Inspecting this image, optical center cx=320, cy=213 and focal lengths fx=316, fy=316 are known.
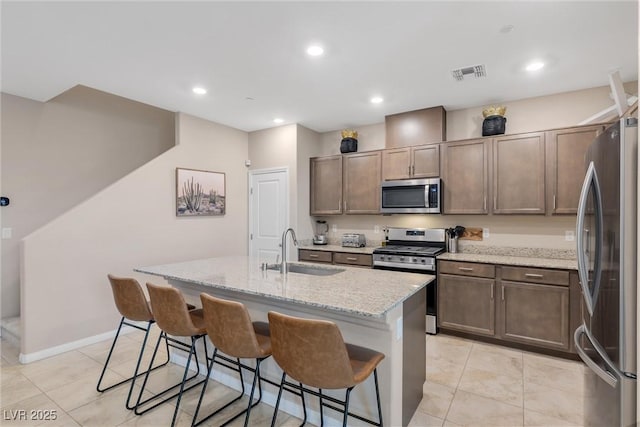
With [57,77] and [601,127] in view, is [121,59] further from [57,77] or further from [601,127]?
[601,127]

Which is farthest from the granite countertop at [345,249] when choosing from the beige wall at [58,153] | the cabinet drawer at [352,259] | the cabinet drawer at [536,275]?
the beige wall at [58,153]

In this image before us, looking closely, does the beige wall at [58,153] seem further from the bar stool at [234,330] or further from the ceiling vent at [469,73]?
the ceiling vent at [469,73]

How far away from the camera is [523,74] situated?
3.07 metres

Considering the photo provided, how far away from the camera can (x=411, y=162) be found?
13.6 ft

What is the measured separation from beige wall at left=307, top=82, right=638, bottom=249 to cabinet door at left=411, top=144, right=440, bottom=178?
1.40ft

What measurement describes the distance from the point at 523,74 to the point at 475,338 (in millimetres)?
2771

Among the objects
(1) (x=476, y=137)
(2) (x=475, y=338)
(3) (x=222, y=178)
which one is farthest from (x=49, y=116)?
(2) (x=475, y=338)

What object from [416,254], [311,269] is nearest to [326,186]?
[416,254]

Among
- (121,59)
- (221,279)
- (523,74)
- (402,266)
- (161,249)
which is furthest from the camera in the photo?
(161,249)

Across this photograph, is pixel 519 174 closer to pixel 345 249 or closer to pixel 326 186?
pixel 345 249

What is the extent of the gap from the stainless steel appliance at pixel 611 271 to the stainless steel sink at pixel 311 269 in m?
1.62

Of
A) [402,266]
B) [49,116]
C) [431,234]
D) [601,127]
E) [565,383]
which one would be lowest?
[565,383]

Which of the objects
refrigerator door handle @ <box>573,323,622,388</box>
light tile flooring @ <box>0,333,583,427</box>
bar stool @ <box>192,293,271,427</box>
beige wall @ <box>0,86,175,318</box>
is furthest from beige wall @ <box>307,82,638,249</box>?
beige wall @ <box>0,86,175,318</box>

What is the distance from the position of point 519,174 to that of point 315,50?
2574 millimetres
